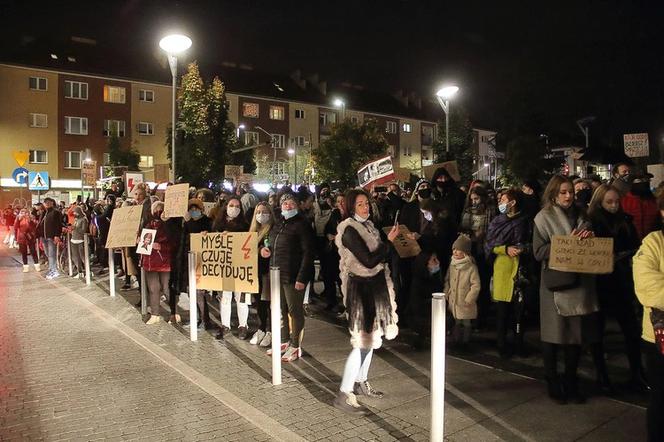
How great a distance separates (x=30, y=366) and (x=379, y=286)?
4760 millimetres

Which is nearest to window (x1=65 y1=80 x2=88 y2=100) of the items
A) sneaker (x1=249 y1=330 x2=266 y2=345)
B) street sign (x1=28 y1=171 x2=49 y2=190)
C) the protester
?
street sign (x1=28 y1=171 x2=49 y2=190)

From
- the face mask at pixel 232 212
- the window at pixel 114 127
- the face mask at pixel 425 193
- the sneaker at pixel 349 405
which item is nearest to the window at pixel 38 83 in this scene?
the window at pixel 114 127

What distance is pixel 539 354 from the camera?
23.6ft

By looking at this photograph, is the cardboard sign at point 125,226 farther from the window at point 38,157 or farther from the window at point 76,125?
the window at point 76,125

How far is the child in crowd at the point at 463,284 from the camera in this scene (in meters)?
7.28

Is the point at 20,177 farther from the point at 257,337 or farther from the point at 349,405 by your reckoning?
the point at 349,405

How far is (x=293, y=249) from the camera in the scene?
277 inches

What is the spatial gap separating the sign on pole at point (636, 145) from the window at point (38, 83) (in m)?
49.8

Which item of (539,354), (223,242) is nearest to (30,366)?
(223,242)

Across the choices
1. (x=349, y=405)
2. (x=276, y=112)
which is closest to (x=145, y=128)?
(x=276, y=112)

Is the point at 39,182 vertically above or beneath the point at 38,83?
beneath

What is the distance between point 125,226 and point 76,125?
150ft

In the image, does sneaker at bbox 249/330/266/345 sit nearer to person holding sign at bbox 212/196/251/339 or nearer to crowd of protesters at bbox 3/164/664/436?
crowd of protesters at bbox 3/164/664/436

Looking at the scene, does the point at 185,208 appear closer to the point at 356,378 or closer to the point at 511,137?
the point at 356,378
